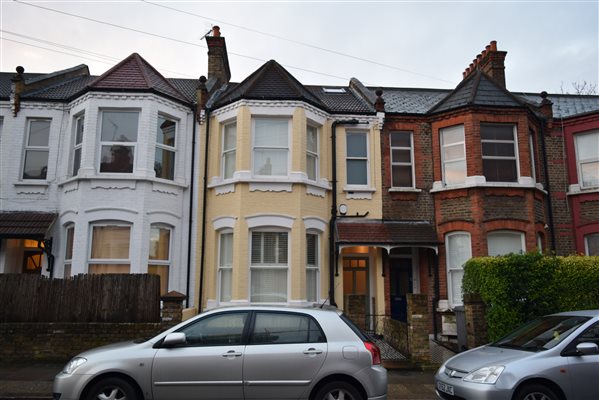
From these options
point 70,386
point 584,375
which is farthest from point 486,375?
point 70,386

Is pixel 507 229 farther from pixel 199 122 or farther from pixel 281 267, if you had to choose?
pixel 199 122

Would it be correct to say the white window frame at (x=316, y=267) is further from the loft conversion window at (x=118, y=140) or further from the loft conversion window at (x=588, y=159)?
the loft conversion window at (x=588, y=159)

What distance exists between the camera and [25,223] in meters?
12.7

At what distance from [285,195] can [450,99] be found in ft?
21.1

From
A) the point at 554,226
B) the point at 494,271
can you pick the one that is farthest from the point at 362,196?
the point at 554,226

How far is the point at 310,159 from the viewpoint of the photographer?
1396 centimetres

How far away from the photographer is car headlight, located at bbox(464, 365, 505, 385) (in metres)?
5.98

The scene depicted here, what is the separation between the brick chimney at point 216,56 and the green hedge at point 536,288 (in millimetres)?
11315

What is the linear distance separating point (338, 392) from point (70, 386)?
3441 millimetres

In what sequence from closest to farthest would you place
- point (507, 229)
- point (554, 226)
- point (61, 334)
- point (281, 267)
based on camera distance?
point (61, 334)
point (281, 267)
point (507, 229)
point (554, 226)

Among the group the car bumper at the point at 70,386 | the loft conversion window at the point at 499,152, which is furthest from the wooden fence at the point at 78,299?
the loft conversion window at the point at 499,152

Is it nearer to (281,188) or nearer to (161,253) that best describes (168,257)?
(161,253)

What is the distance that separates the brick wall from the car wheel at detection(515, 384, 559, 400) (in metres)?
6.88

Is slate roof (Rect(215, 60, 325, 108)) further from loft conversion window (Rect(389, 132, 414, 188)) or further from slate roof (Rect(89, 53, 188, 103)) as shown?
loft conversion window (Rect(389, 132, 414, 188))
